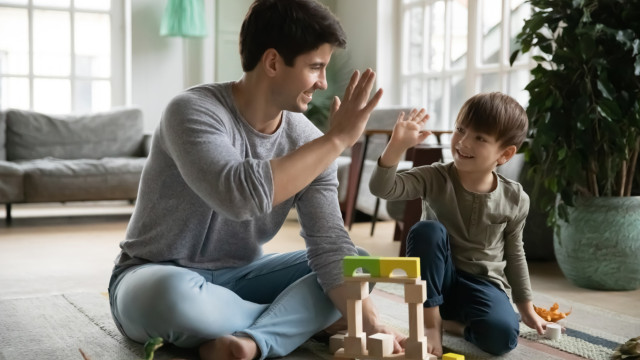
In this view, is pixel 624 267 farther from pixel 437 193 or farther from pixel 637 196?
pixel 437 193

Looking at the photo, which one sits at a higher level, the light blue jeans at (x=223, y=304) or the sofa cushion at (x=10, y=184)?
the light blue jeans at (x=223, y=304)

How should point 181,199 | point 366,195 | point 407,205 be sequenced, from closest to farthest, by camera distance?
1. point 181,199
2. point 407,205
3. point 366,195

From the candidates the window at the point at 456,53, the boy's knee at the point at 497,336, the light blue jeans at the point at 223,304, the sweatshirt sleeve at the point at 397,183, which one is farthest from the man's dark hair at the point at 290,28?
the window at the point at 456,53

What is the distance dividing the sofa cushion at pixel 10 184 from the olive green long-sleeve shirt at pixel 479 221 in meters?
3.40

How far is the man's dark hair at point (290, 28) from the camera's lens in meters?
1.63

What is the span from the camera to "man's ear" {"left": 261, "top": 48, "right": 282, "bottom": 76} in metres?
1.67

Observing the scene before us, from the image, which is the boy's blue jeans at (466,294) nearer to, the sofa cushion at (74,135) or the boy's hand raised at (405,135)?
the boy's hand raised at (405,135)

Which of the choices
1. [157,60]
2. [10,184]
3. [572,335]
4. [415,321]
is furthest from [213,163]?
[157,60]

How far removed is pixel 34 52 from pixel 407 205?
3888mm

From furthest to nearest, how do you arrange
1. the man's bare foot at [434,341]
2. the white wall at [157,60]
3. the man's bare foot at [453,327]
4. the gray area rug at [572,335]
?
the white wall at [157,60], the man's bare foot at [453,327], the gray area rug at [572,335], the man's bare foot at [434,341]

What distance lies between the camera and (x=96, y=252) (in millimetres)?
3750

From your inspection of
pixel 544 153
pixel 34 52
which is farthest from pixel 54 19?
pixel 544 153

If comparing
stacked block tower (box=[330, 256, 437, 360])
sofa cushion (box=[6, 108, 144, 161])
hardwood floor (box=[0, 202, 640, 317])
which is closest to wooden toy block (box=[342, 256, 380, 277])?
stacked block tower (box=[330, 256, 437, 360])

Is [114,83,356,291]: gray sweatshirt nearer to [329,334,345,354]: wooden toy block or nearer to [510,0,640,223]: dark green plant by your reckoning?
[329,334,345,354]: wooden toy block
